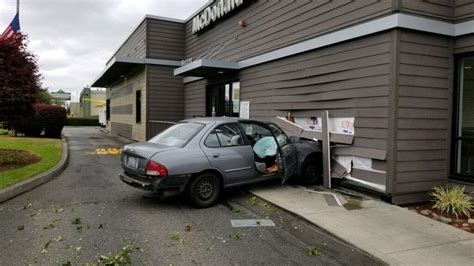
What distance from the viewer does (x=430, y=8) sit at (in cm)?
706

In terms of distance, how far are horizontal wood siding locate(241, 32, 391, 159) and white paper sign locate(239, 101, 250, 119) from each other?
2.96 ft

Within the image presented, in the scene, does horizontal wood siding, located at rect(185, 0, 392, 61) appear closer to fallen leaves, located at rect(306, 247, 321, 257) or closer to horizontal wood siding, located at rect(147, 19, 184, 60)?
horizontal wood siding, located at rect(147, 19, 184, 60)

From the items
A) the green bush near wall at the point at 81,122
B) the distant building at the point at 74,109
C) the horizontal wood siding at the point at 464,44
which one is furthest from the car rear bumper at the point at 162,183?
the distant building at the point at 74,109

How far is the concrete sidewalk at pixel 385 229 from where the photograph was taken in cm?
467

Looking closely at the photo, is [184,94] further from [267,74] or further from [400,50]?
[400,50]

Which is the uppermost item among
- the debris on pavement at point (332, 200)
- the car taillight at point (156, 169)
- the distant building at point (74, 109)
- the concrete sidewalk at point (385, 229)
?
the distant building at point (74, 109)

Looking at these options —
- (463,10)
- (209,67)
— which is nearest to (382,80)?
(463,10)

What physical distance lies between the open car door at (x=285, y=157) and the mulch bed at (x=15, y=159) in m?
6.36

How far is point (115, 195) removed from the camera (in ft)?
25.2

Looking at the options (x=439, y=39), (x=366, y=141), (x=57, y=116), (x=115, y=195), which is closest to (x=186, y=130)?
(x=115, y=195)

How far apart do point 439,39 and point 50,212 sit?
7.33 meters

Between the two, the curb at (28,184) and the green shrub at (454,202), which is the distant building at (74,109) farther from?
the green shrub at (454,202)

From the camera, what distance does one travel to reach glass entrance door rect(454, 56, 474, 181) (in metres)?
7.18

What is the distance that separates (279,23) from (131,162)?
5.50 metres
